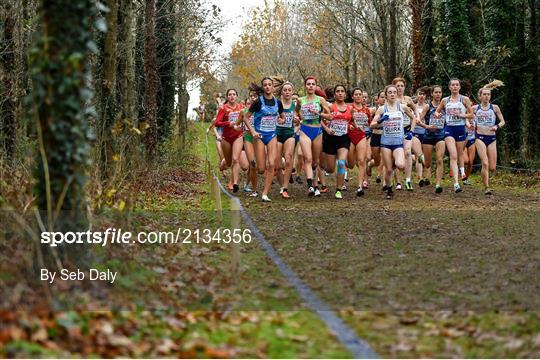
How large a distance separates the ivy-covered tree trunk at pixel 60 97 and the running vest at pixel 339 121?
11139 mm

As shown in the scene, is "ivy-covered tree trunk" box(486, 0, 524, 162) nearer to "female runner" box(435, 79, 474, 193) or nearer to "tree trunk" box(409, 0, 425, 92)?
"tree trunk" box(409, 0, 425, 92)

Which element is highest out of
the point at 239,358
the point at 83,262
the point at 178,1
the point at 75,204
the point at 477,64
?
the point at 178,1

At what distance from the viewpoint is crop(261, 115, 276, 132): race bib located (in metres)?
17.2

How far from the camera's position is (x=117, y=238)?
967 centimetres

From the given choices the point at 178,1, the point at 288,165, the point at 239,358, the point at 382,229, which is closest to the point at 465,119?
the point at 288,165

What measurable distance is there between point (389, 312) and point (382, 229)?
18.2ft

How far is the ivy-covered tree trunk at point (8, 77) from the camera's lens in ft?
54.8

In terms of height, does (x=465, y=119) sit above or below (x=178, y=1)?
below

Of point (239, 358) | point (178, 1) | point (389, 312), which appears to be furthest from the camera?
point (178, 1)

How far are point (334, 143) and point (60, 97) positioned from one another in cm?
1170

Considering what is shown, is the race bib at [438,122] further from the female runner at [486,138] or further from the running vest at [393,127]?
the running vest at [393,127]

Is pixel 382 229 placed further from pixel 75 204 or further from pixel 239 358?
pixel 239 358

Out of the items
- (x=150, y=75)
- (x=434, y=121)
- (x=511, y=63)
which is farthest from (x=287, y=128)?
(x=511, y=63)

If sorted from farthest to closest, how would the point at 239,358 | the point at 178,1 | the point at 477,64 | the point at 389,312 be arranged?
1. the point at 178,1
2. the point at 477,64
3. the point at 389,312
4. the point at 239,358
